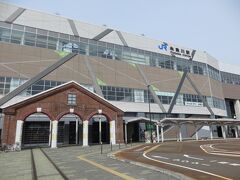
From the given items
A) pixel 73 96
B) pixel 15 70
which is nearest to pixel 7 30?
pixel 15 70

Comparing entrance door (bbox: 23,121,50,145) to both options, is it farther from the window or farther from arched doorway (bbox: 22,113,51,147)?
the window

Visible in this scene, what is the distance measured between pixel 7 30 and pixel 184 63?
42.8m

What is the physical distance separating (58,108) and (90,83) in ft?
43.2

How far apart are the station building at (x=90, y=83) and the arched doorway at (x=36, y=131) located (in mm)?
156

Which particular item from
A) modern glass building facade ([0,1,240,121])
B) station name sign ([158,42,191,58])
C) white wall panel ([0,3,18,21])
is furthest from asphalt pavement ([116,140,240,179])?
station name sign ([158,42,191,58])

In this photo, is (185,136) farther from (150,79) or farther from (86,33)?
(86,33)

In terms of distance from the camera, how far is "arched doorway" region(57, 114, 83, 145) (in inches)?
1487

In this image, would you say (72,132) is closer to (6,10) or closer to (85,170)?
(6,10)

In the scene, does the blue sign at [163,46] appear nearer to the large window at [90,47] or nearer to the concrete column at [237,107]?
the large window at [90,47]

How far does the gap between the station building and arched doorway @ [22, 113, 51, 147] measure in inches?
6.1

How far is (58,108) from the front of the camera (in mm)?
31266

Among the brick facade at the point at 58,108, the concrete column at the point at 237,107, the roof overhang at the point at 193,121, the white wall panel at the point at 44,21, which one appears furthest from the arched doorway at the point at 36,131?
the concrete column at the point at 237,107

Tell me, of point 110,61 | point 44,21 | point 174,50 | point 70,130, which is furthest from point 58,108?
point 174,50

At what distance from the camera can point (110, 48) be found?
48.8 metres
